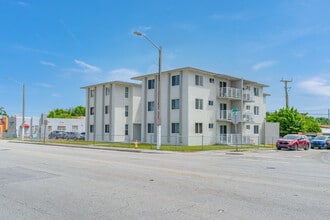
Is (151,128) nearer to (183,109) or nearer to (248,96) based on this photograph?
(183,109)

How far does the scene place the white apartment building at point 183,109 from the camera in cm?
3619

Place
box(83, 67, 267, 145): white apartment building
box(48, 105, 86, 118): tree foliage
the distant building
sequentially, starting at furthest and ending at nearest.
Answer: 1. box(48, 105, 86, 118): tree foliage
2. the distant building
3. box(83, 67, 267, 145): white apartment building

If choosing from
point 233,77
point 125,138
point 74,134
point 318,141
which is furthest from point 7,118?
point 318,141

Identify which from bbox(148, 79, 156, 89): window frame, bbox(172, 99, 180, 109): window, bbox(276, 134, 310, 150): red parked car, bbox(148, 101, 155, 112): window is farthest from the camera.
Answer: bbox(148, 79, 156, 89): window frame

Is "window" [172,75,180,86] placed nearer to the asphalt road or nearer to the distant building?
the asphalt road

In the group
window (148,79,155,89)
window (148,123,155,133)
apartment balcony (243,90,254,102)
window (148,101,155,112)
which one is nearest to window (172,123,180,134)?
window (148,123,155,133)

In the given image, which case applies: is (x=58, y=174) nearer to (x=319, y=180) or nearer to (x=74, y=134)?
(x=319, y=180)

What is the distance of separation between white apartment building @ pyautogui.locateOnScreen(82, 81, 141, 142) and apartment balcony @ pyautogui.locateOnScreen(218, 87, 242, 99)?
1366 centimetres

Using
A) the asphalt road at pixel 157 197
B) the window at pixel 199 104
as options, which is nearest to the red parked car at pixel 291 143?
the window at pixel 199 104

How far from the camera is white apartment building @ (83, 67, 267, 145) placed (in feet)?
119

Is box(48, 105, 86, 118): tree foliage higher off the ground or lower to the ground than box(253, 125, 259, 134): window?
higher

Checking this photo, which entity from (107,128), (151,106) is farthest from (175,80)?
(107,128)

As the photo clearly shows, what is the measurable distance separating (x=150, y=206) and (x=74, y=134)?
5277cm

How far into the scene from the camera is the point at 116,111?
45625 millimetres
